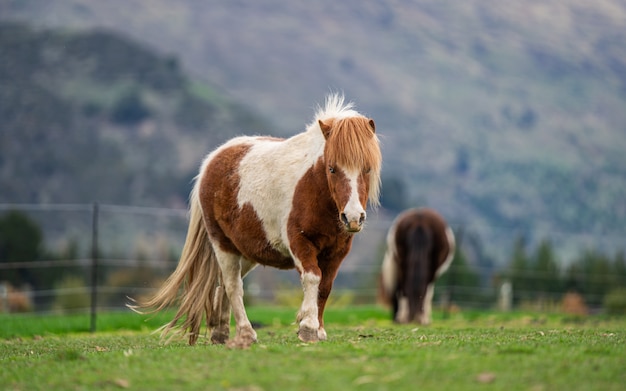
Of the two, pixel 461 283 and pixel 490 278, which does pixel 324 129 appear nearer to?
pixel 490 278

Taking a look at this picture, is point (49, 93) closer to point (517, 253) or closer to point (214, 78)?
point (214, 78)

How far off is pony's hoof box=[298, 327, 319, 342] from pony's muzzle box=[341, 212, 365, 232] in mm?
938

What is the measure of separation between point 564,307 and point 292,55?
124 metres

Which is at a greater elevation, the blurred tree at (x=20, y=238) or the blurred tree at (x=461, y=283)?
the blurred tree at (x=20, y=238)

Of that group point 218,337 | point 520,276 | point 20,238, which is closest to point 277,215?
point 218,337

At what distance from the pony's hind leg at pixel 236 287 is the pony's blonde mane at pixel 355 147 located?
160cm

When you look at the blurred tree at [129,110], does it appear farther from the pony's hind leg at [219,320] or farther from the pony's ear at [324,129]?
the pony's ear at [324,129]

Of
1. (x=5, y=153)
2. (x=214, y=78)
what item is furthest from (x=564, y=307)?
(x=214, y=78)

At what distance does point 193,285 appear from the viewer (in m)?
9.15

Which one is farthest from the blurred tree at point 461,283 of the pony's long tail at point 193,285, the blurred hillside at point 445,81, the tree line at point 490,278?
the blurred hillside at point 445,81

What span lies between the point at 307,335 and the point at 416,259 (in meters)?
8.09

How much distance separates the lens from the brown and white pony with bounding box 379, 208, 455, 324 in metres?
15.3

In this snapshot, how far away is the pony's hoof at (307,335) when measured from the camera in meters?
7.52

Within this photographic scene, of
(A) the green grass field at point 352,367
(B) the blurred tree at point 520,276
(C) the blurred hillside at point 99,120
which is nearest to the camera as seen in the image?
(A) the green grass field at point 352,367
